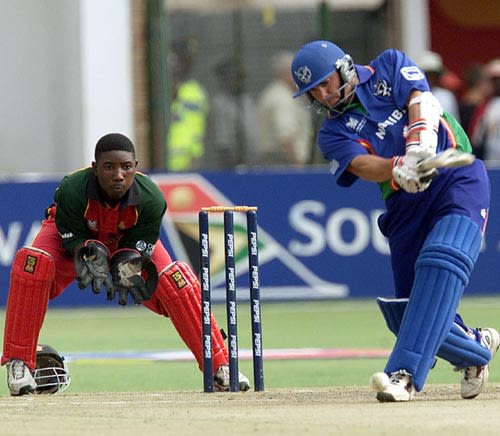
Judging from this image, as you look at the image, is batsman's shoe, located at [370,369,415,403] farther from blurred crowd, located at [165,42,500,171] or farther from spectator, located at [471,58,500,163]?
blurred crowd, located at [165,42,500,171]

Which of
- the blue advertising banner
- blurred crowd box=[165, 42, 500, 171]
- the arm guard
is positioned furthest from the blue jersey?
blurred crowd box=[165, 42, 500, 171]

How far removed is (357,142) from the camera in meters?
7.90

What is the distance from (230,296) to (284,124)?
35.0 ft

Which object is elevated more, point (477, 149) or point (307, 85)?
point (307, 85)

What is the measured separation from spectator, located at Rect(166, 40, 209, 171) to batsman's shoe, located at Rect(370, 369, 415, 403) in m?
11.4

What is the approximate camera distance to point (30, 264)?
8.59 meters

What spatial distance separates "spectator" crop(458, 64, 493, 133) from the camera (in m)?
16.5

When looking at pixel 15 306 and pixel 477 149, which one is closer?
pixel 15 306

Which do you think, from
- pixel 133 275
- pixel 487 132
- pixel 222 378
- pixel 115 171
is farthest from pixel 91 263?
pixel 487 132

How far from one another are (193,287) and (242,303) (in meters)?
6.65

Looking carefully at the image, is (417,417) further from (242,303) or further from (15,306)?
(242,303)

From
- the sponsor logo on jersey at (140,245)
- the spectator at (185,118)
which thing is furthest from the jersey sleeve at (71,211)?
the spectator at (185,118)

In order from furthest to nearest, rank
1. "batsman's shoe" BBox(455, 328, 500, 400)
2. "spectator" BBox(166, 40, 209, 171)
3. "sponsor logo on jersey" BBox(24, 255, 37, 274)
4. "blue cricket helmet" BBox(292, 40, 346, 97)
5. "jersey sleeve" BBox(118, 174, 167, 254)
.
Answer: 1. "spectator" BBox(166, 40, 209, 171)
2. "sponsor logo on jersey" BBox(24, 255, 37, 274)
3. "jersey sleeve" BBox(118, 174, 167, 254)
4. "batsman's shoe" BBox(455, 328, 500, 400)
5. "blue cricket helmet" BBox(292, 40, 346, 97)

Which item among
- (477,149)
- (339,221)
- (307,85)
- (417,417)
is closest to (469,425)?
(417,417)
